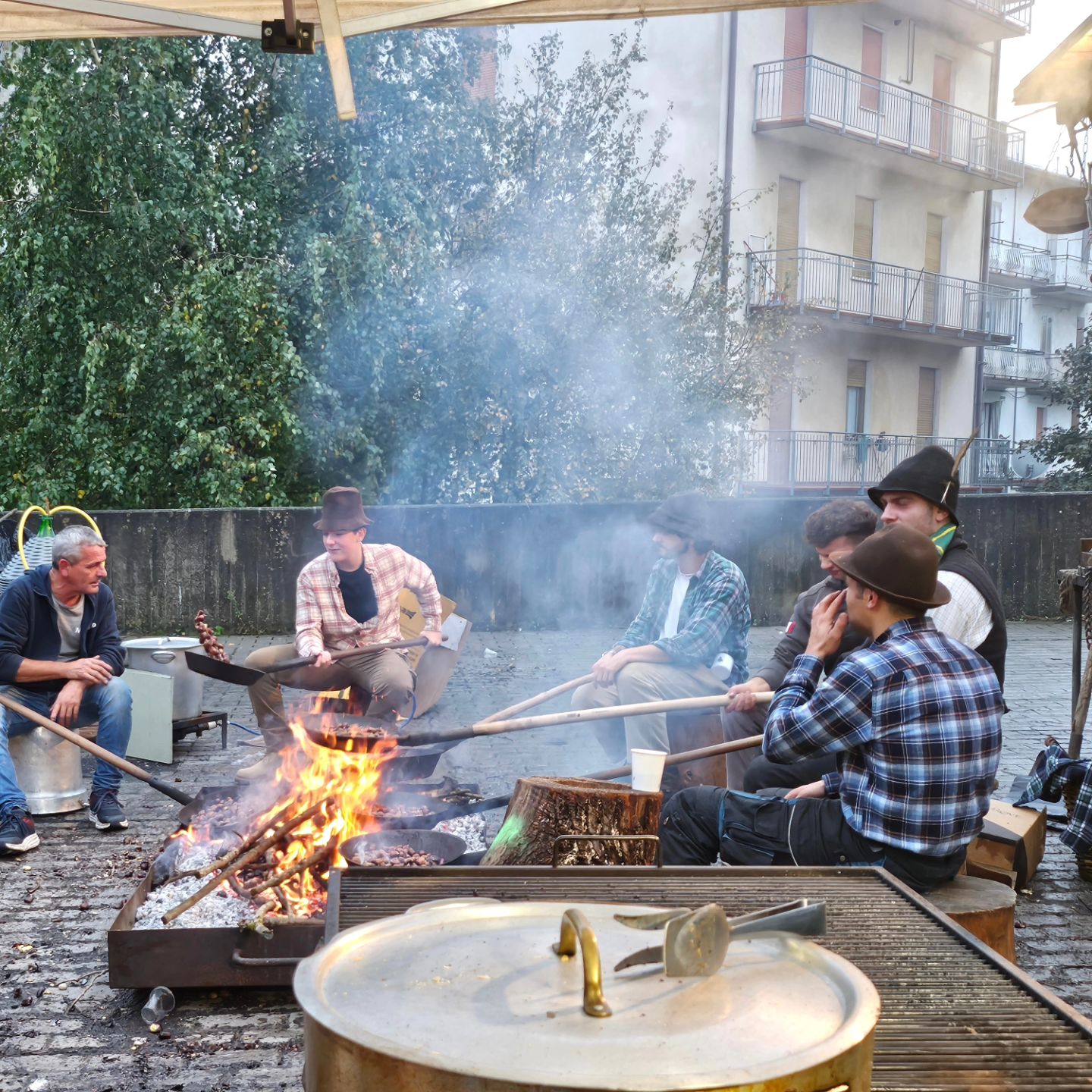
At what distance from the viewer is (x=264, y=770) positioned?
646cm

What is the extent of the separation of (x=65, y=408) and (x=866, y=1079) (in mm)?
15360

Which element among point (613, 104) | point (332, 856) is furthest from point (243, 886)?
point (613, 104)

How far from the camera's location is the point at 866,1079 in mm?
1620

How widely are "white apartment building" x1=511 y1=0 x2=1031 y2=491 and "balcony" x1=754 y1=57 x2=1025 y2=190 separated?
5cm

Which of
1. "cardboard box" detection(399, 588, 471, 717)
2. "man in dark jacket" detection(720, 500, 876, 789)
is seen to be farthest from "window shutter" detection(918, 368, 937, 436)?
"man in dark jacket" detection(720, 500, 876, 789)

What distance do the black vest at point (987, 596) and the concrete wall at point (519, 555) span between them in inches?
375

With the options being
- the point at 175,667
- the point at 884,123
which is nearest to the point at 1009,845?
the point at 175,667

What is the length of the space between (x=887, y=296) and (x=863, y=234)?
5.30 feet

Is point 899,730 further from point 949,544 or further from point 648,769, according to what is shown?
point 949,544

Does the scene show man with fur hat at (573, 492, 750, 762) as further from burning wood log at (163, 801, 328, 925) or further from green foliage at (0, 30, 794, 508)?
green foliage at (0, 30, 794, 508)

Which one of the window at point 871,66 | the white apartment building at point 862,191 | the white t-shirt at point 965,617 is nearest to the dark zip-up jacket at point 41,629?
the white t-shirt at point 965,617

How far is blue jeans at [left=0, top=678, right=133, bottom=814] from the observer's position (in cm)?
661

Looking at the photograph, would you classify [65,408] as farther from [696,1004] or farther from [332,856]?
[696,1004]

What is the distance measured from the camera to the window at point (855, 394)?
2791 centimetres
